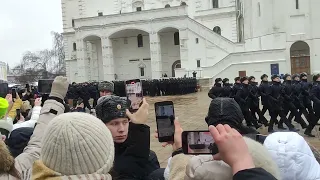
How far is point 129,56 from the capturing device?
160 feet

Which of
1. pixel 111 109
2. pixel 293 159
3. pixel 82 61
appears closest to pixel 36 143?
pixel 111 109

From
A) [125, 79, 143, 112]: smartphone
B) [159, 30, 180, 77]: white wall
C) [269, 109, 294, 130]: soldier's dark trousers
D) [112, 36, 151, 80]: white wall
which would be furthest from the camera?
[112, 36, 151, 80]: white wall

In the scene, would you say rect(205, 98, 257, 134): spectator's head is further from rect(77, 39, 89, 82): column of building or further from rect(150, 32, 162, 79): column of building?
rect(77, 39, 89, 82): column of building

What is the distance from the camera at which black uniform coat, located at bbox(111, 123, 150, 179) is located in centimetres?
298

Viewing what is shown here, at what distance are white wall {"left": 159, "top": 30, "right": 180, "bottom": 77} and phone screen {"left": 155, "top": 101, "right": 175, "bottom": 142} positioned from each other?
43.2 metres

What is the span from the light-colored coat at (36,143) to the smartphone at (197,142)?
1.03 meters

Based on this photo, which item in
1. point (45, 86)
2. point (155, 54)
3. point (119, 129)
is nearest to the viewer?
point (119, 129)

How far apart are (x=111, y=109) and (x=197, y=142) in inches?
55.1

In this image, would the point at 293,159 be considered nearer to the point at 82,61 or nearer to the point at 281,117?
the point at 281,117

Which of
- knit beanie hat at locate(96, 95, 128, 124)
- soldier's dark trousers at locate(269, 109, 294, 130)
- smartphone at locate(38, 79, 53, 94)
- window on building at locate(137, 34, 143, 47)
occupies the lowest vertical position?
soldier's dark trousers at locate(269, 109, 294, 130)

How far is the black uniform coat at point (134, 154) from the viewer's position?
298cm

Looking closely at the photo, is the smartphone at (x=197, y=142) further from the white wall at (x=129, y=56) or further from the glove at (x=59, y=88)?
the white wall at (x=129, y=56)

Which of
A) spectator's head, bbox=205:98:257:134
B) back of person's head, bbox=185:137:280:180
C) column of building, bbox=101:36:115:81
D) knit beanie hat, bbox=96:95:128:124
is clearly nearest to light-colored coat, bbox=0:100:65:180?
knit beanie hat, bbox=96:95:128:124

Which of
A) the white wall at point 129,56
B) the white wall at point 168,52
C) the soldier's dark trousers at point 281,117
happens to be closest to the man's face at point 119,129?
the soldier's dark trousers at point 281,117
